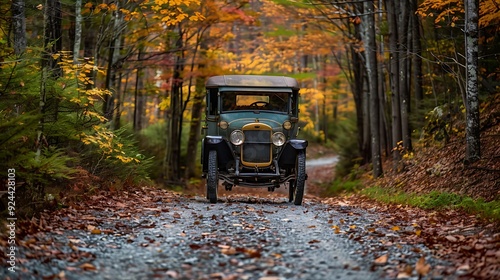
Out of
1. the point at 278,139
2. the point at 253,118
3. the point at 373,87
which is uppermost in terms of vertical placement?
the point at 373,87

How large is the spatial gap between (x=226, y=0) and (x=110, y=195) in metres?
10.2

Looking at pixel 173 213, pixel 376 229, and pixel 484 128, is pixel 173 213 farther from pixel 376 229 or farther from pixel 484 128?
pixel 484 128

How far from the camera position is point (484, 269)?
523cm

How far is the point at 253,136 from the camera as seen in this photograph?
1170 centimetres

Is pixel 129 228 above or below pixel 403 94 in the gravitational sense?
below

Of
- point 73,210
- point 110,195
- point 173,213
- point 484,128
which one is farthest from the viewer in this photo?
point 484,128

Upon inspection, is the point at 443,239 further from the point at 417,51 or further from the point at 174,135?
the point at 174,135

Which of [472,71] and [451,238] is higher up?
[472,71]

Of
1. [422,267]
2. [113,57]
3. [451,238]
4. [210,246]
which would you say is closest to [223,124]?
[113,57]

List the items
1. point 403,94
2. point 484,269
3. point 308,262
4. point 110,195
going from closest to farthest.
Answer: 1. point 484,269
2. point 308,262
3. point 110,195
4. point 403,94

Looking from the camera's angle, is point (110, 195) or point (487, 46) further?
point (487, 46)

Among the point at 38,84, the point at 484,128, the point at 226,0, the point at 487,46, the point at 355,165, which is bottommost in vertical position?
the point at 355,165

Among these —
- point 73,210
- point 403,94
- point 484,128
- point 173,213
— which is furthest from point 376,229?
point 403,94

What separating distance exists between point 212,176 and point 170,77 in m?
8.62
